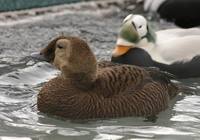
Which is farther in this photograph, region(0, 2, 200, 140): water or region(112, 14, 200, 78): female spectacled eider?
Answer: region(112, 14, 200, 78): female spectacled eider

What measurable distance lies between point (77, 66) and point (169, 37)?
2.17 meters

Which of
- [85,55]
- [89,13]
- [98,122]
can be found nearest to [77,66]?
[85,55]

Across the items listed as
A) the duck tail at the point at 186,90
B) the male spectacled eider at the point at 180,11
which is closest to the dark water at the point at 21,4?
the male spectacled eider at the point at 180,11

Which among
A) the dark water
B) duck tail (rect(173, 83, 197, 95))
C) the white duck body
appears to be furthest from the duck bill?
the dark water

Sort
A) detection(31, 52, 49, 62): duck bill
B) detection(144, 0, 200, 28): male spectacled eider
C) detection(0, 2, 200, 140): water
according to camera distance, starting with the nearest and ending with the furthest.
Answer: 1. detection(0, 2, 200, 140): water
2. detection(31, 52, 49, 62): duck bill
3. detection(144, 0, 200, 28): male spectacled eider

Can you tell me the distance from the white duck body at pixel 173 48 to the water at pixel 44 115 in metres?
0.27

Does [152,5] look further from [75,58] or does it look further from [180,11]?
A: [75,58]

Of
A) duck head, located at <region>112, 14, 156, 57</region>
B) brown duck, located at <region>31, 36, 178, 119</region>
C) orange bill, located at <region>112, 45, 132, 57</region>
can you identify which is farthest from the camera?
orange bill, located at <region>112, 45, 132, 57</region>

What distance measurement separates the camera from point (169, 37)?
7.78 metres

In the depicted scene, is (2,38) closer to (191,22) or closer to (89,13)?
(89,13)

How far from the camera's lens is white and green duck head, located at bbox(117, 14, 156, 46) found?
295 inches

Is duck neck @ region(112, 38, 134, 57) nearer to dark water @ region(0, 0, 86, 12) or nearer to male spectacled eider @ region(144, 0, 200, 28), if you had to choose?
dark water @ region(0, 0, 86, 12)

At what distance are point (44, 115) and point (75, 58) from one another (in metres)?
0.50

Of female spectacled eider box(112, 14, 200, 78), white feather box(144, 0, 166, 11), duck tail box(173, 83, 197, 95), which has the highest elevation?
white feather box(144, 0, 166, 11)
